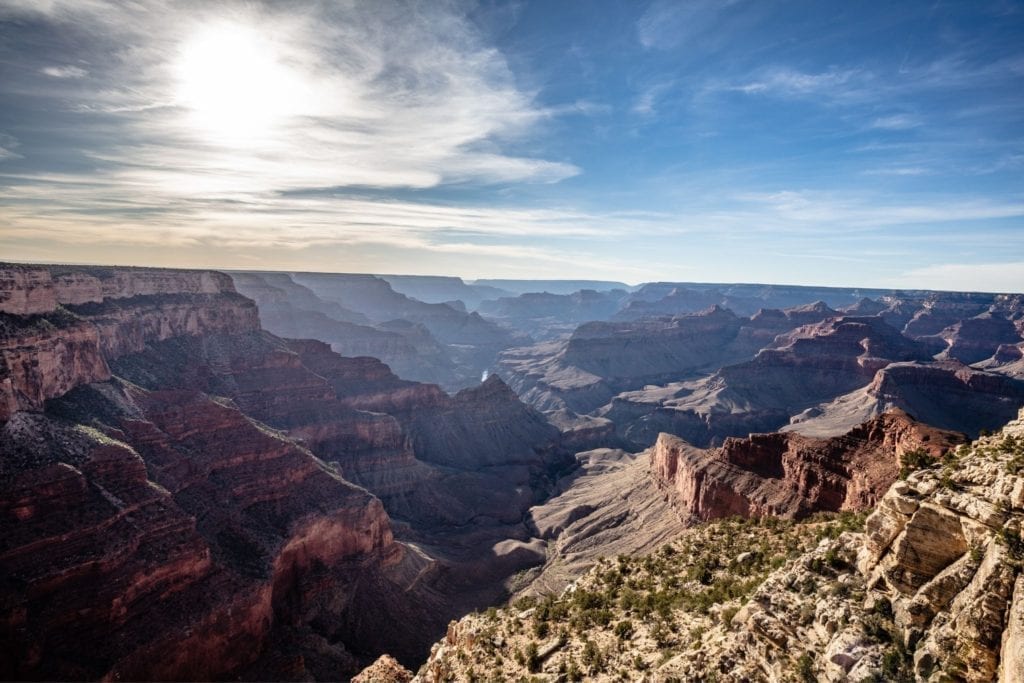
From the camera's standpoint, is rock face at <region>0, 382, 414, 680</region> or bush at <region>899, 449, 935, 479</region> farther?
rock face at <region>0, 382, 414, 680</region>

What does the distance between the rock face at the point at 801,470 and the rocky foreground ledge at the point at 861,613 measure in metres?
19.3

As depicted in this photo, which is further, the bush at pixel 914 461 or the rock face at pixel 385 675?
the rock face at pixel 385 675

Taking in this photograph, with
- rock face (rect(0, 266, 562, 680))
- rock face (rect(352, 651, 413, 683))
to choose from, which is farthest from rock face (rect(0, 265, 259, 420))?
rock face (rect(352, 651, 413, 683))

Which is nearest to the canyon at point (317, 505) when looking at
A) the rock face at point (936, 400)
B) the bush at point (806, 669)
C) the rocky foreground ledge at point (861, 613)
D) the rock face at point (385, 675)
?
the rocky foreground ledge at point (861, 613)

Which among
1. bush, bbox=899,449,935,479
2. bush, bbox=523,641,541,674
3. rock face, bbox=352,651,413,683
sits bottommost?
rock face, bbox=352,651,413,683

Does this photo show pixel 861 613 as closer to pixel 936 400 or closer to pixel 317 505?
pixel 317 505

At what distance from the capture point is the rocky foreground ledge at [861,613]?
11.7m

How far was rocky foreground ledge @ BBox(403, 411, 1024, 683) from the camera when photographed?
38.2 ft

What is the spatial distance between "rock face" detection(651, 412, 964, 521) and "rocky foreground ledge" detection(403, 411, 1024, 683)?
63.2 ft

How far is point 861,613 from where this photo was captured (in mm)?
14430

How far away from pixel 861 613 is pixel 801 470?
37793 mm

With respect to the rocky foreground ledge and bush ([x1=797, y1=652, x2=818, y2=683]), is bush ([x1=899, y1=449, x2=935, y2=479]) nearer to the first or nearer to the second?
the rocky foreground ledge

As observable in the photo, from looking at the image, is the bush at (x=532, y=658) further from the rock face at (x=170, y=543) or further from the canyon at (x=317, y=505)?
the rock face at (x=170, y=543)

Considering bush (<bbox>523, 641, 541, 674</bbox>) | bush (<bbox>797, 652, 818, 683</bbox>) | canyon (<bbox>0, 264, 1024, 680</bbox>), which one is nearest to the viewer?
bush (<bbox>797, 652, 818, 683</bbox>)
